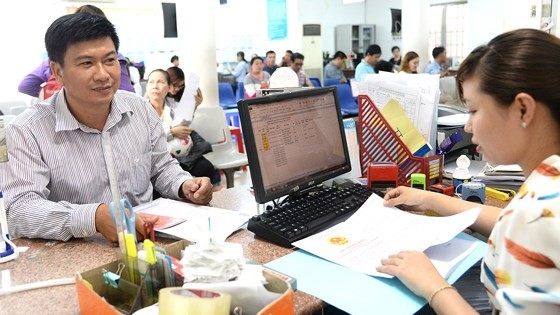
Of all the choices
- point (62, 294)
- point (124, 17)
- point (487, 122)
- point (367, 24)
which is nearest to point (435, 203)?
point (487, 122)

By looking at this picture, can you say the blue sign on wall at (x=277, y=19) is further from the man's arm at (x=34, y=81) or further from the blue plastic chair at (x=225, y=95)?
the man's arm at (x=34, y=81)

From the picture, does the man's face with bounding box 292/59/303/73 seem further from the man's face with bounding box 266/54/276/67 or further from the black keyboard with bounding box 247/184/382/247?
the black keyboard with bounding box 247/184/382/247

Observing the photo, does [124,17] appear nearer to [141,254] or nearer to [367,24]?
[367,24]

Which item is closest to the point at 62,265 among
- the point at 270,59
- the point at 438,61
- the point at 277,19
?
the point at 438,61

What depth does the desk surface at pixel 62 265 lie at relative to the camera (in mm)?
971

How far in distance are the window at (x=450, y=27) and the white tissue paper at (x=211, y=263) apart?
1073 cm

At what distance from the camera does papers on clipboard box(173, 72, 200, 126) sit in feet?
8.93

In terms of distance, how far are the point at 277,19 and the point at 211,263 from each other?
9.83m

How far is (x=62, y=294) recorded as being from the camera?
103 cm

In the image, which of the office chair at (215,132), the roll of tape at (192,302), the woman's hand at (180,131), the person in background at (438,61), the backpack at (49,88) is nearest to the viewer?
the roll of tape at (192,302)

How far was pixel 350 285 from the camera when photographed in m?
1.02

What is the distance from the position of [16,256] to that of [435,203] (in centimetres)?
111

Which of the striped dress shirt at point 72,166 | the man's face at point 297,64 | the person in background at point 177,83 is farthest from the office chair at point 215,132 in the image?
the man's face at point 297,64

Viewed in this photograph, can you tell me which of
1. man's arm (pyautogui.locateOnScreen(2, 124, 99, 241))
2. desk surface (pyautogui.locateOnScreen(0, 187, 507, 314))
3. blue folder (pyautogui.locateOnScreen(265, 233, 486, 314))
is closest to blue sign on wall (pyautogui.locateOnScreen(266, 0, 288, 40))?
man's arm (pyautogui.locateOnScreen(2, 124, 99, 241))
